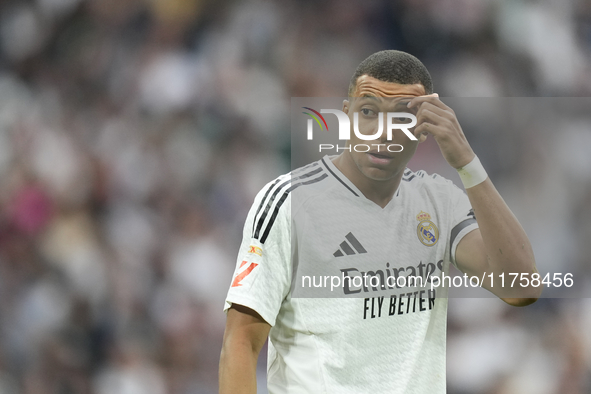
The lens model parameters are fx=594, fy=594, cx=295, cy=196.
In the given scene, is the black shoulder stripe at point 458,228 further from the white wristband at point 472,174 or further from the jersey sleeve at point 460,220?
the white wristband at point 472,174

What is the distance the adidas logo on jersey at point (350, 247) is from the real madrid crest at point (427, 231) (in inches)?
7.2

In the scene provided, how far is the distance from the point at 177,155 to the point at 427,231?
2262 millimetres

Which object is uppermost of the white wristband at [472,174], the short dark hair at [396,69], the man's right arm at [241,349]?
the short dark hair at [396,69]

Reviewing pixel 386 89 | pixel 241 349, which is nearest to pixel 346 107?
pixel 386 89

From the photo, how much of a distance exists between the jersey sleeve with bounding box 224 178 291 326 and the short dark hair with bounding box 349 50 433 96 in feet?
1.37

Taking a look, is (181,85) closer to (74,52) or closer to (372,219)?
(74,52)

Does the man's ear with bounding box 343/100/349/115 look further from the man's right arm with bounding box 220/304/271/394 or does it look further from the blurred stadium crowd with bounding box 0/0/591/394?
the blurred stadium crowd with bounding box 0/0/591/394

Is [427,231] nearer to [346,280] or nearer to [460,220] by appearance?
[460,220]

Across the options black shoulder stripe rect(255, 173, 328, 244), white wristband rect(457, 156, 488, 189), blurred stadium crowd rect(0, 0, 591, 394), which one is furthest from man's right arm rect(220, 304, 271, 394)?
blurred stadium crowd rect(0, 0, 591, 394)

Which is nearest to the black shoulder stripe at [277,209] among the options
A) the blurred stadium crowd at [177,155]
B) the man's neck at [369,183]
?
the man's neck at [369,183]

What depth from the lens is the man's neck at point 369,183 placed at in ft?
5.41

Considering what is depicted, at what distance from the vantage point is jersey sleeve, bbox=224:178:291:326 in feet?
4.69

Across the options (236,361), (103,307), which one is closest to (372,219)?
(236,361)

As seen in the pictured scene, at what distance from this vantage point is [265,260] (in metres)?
1.46
